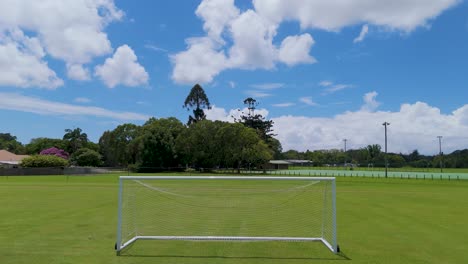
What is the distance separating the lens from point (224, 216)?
1303 centimetres

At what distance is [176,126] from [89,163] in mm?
18278

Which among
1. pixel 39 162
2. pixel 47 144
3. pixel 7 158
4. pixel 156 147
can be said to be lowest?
pixel 39 162

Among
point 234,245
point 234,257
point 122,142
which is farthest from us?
point 122,142

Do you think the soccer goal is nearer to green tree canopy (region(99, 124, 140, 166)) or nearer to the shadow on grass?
the shadow on grass

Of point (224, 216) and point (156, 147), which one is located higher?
point (156, 147)

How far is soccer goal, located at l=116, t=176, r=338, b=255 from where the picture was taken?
30.1 feet

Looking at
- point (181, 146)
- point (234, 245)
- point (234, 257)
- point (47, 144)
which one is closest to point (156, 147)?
point (181, 146)

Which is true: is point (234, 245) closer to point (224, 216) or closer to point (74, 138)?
point (224, 216)

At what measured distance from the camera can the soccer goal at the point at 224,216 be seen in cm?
918

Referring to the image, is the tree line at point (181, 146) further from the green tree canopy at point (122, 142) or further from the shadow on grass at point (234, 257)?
the shadow on grass at point (234, 257)

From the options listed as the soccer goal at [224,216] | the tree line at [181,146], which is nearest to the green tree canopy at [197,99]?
the tree line at [181,146]

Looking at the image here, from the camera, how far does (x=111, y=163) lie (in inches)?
3351

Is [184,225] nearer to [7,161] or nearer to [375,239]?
[375,239]

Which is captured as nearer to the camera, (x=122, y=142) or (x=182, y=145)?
(x=182, y=145)
